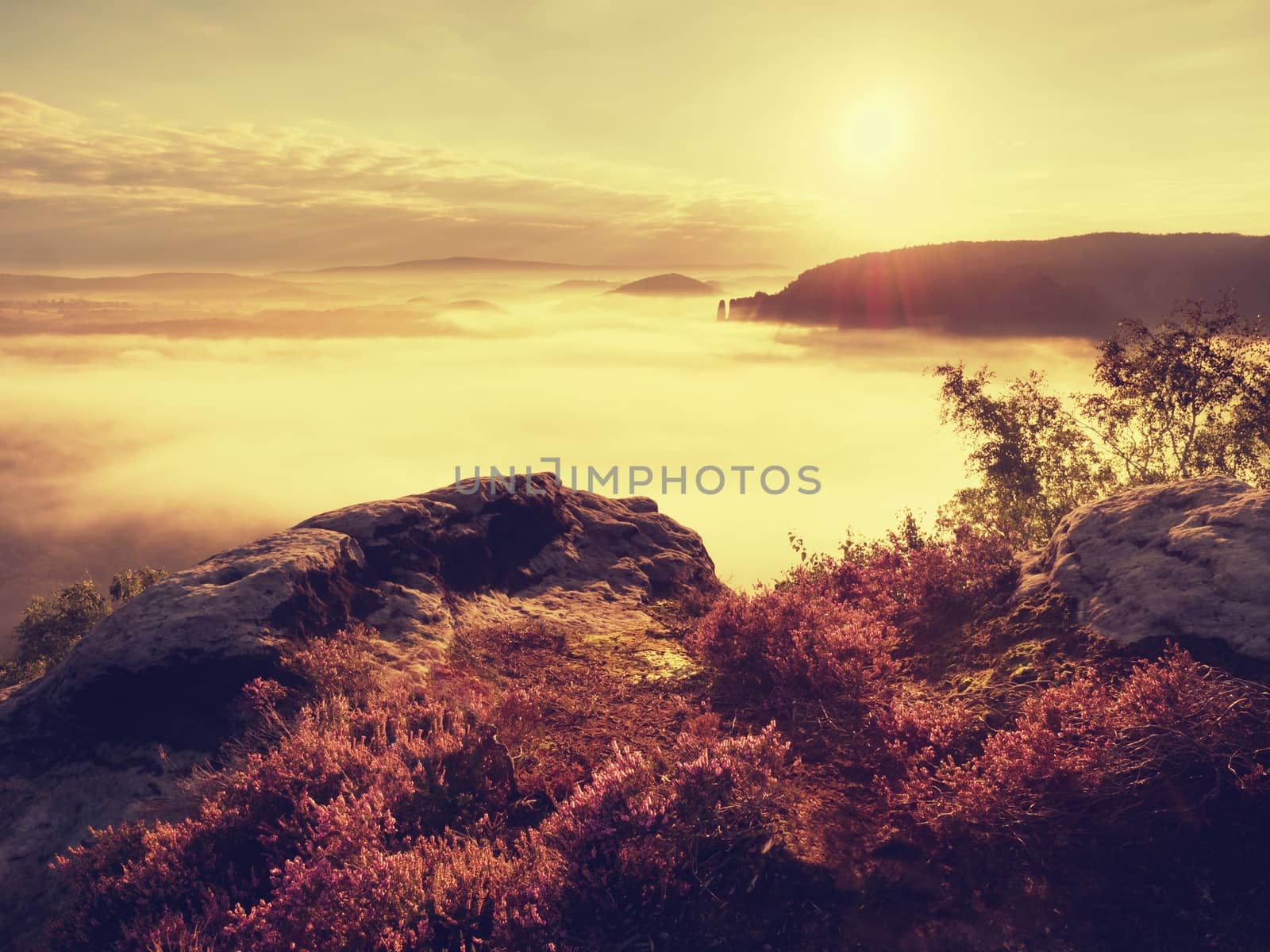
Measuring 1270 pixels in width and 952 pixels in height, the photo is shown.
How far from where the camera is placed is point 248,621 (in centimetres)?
932

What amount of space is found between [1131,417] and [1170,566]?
16.6 m

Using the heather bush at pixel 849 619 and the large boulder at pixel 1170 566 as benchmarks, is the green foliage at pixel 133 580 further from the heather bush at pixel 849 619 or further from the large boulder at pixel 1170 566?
the large boulder at pixel 1170 566

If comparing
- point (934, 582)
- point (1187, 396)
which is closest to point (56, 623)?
point (934, 582)

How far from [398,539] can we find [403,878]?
23.8 feet

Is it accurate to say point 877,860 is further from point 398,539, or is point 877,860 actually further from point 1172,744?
point 398,539

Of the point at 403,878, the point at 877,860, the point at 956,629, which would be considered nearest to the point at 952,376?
the point at 956,629

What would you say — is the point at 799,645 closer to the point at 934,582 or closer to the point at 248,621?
the point at 934,582

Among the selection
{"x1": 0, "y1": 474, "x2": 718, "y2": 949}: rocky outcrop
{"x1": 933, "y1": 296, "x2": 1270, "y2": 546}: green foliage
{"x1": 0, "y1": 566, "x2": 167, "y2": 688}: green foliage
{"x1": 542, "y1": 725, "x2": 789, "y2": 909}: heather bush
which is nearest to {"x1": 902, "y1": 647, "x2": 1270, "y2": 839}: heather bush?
{"x1": 542, "y1": 725, "x2": 789, "y2": 909}: heather bush

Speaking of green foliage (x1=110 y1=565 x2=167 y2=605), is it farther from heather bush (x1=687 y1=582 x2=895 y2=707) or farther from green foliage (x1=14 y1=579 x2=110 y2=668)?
heather bush (x1=687 y1=582 x2=895 y2=707)

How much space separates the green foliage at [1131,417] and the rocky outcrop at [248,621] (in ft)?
27.4

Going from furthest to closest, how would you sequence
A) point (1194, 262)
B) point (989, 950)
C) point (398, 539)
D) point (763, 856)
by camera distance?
point (1194, 262), point (398, 539), point (763, 856), point (989, 950)

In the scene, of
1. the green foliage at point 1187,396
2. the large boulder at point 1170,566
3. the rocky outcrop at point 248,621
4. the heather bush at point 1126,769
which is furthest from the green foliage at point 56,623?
the heather bush at point 1126,769

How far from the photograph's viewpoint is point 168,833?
6.48 m

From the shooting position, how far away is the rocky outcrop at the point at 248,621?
780cm
